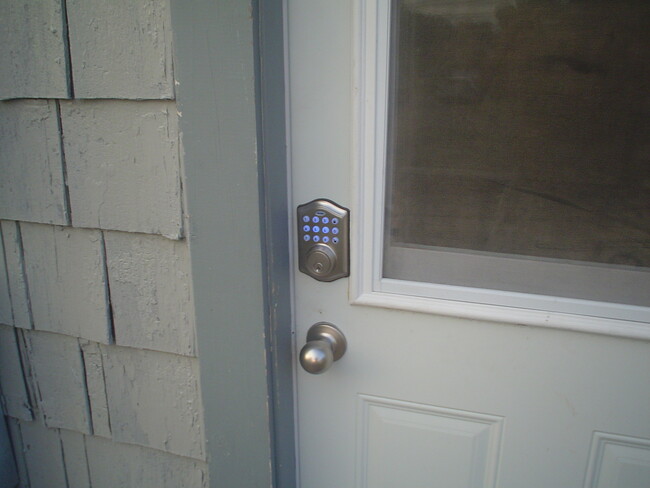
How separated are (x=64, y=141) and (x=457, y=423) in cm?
101

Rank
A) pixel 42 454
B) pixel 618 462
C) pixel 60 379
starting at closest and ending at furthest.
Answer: pixel 618 462 → pixel 60 379 → pixel 42 454

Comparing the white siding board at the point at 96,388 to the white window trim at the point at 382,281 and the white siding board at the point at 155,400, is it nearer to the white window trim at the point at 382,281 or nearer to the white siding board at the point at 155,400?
the white siding board at the point at 155,400

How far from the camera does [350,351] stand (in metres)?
1.04

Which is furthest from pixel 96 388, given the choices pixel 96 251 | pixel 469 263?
pixel 469 263

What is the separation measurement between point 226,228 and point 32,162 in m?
0.48

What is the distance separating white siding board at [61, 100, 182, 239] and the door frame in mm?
56

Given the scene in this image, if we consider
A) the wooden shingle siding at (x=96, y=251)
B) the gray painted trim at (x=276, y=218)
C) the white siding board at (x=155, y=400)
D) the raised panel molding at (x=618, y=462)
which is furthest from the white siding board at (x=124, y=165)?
the raised panel molding at (x=618, y=462)

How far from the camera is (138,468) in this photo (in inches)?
47.4

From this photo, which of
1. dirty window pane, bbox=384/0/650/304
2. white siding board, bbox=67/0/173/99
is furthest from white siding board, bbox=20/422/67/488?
dirty window pane, bbox=384/0/650/304

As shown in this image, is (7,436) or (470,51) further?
(7,436)

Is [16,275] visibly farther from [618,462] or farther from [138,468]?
[618,462]

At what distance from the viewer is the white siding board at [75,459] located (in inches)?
48.8

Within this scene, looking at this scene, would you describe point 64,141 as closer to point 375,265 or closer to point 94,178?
point 94,178

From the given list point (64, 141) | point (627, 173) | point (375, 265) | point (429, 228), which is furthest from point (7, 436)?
point (627, 173)
